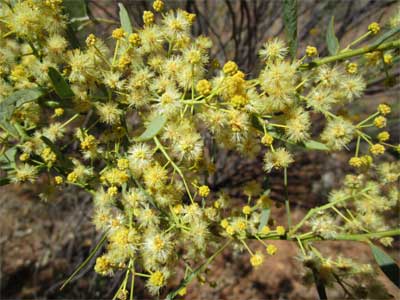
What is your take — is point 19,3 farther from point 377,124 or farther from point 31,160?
point 377,124

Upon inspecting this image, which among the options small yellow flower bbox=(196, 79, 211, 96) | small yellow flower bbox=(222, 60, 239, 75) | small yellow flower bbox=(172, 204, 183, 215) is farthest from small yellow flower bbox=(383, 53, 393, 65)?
small yellow flower bbox=(172, 204, 183, 215)

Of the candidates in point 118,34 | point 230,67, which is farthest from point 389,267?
point 118,34

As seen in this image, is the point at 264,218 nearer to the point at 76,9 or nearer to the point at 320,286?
the point at 320,286

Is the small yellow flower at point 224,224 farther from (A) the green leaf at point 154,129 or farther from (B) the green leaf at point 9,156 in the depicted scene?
(B) the green leaf at point 9,156

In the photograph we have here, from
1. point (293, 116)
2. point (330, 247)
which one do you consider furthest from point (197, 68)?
point (330, 247)

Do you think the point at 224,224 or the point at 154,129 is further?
the point at 224,224

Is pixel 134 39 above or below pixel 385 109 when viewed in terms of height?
above

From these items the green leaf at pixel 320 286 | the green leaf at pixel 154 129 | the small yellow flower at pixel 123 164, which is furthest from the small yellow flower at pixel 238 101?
the green leaf at pixel 320 286
